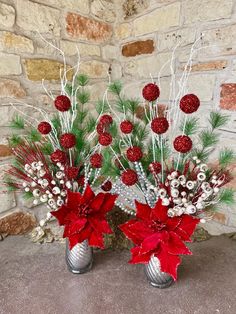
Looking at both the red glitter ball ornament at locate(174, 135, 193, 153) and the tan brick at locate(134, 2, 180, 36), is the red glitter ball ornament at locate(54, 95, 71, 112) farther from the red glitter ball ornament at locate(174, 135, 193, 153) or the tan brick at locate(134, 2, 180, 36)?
the tan brick at locate(134, 2, 180, 36)

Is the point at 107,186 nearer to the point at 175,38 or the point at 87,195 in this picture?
the point at 87,195

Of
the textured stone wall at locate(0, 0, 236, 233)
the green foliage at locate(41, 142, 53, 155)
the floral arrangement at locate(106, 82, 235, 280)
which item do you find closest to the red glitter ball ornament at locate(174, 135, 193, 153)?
the floral arrangement at locate(106, 82, 235, 280)

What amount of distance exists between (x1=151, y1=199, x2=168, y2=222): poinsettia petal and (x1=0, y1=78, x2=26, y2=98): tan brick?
0.70 meters

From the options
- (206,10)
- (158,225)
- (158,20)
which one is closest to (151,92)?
(158,225)

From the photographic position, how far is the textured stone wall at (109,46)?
925mm

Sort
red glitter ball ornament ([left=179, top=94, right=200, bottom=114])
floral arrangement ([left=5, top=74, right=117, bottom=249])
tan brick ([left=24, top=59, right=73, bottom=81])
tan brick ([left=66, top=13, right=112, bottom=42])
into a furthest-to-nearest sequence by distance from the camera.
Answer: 1. tan brick ([left=66, top=13, right=112, bottom=42])
2. tan brick ([left=24, top=59, right=73, bottom=81])
3. floral arrangement ([left=5, top=74, right=117, bottom=249])
4. red glitter ball ornament ([left=179, top=94, right=200, bottom=114])

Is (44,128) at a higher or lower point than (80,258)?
higher

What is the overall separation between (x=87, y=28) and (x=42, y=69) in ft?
1.04

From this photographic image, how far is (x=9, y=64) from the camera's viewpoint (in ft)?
3.05

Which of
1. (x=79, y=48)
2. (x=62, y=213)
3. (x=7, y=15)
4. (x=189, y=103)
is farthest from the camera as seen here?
(x=79, y=48)

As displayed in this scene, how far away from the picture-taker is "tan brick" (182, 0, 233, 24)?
2.94 feet

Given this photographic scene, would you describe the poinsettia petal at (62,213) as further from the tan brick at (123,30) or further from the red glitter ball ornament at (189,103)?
the tan brick at (123,30)

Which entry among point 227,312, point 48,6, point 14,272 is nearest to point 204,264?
point 227,312

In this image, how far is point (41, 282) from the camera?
0.71 meters
